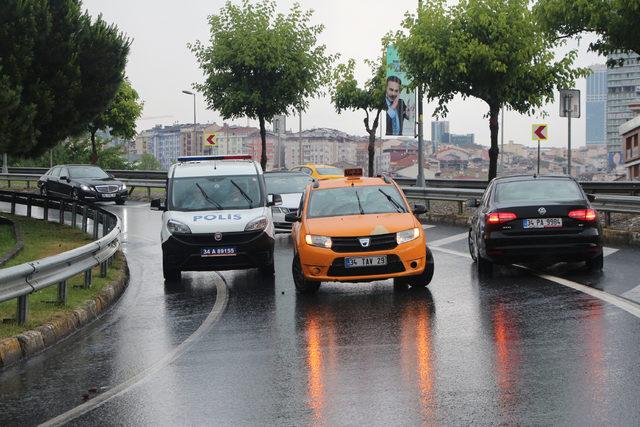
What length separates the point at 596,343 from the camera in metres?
8.48

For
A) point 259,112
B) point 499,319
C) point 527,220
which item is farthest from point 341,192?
point 259,112

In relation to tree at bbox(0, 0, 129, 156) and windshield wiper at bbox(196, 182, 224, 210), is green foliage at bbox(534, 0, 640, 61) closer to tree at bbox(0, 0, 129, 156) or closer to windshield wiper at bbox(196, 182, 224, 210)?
windshield wiper at bbox(196, 182, 224, 210)

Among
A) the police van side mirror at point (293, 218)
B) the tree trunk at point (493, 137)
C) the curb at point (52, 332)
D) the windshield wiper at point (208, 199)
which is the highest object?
the tree trunk at point (493, 137)

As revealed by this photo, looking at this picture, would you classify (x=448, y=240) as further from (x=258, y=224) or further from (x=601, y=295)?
(x=601, y=295)

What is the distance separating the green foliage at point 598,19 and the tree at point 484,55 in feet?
22.3

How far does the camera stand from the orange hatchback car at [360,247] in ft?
40.2

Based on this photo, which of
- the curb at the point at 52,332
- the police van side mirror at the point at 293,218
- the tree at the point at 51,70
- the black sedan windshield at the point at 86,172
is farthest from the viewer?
the black sedan windshield at the point at 86,172

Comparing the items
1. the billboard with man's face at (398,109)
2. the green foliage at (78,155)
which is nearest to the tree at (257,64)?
the billboard with man's face at (398,109)

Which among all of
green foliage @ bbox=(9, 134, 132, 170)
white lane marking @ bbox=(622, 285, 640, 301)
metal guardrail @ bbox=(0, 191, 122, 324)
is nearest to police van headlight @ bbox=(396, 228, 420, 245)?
white lane marking @ bbox=(622, 285, 640, 301)

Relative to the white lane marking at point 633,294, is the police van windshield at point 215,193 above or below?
above

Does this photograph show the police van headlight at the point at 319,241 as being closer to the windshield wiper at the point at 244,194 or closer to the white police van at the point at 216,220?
the white police van at the point at 216,220

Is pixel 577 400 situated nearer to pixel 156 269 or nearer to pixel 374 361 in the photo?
pixel 374 361

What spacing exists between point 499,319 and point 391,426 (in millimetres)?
4571

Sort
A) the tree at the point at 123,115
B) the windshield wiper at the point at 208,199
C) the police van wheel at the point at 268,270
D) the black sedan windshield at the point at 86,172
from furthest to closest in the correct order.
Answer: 1. the tree at the point at 123,115
2. the black sedan windshield at the point at 86,172
3. the windshield wiper at the point at 208,199
4. the police van wheel at the point at 268,270
